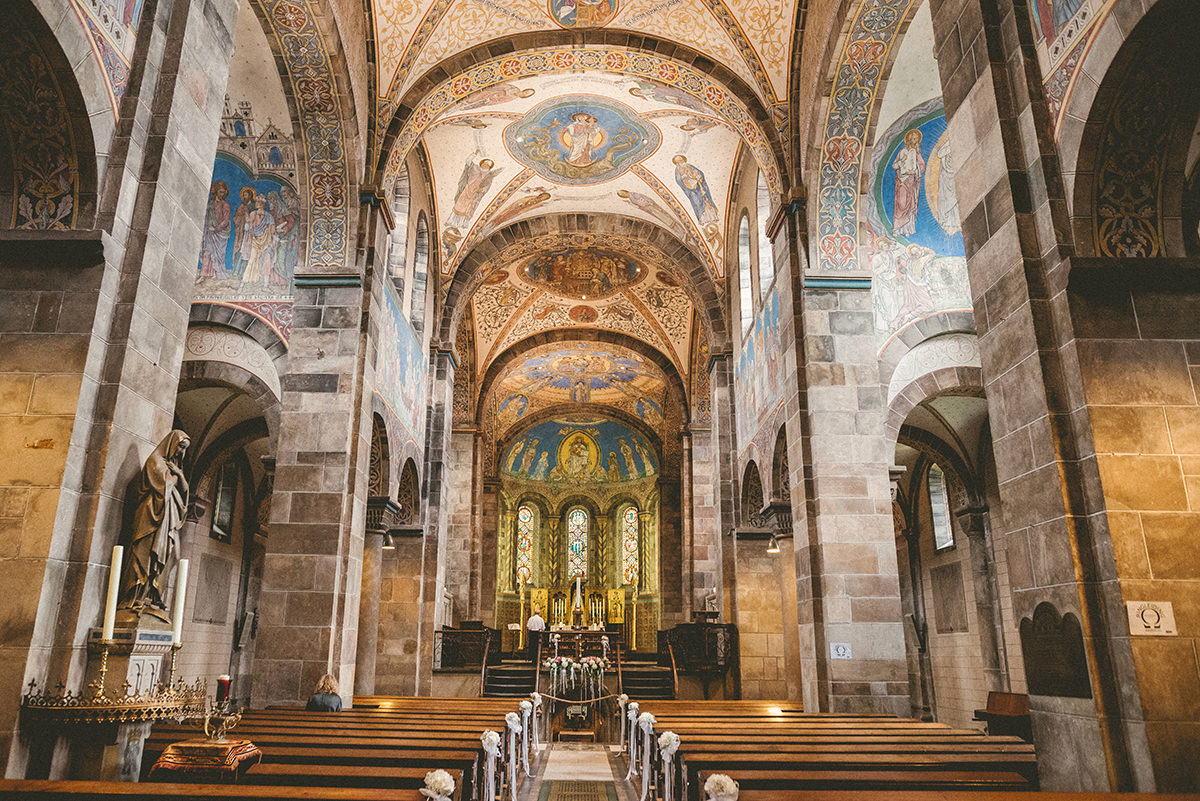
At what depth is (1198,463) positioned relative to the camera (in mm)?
4594

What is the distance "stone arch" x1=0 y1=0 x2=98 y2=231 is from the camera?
15.7ft

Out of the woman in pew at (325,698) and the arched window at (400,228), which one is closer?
the woman in pew at (325,698)

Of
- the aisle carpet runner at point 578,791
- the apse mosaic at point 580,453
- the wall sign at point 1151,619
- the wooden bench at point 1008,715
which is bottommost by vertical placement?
the aisle carpet runner at point 578,791

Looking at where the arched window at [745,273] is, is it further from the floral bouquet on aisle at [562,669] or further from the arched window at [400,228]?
the floral bouquet on aisle at [562,669]

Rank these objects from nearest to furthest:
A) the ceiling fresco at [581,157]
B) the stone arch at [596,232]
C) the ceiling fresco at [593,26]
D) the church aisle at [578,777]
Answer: the church aisle at [578,777] < the ceiling fresco at [593,26] < the ceiling fresco at [581,157] < the stone arch at [596,232]

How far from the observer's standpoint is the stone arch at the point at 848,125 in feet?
31.7

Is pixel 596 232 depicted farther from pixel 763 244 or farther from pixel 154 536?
pixel 154 536

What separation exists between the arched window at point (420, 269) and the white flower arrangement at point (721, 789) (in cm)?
1309

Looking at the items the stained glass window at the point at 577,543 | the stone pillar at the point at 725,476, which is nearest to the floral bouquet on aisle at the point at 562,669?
the stone pillar at the point at 725,476

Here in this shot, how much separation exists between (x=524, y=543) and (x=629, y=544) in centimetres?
401

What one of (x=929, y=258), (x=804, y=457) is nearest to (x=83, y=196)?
(x=804, y=457)

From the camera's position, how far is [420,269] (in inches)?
631

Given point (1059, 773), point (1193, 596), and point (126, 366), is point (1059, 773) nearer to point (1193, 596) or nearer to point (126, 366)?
point (1193, 596)

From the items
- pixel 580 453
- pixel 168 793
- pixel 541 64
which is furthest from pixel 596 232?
pixel 168 793
